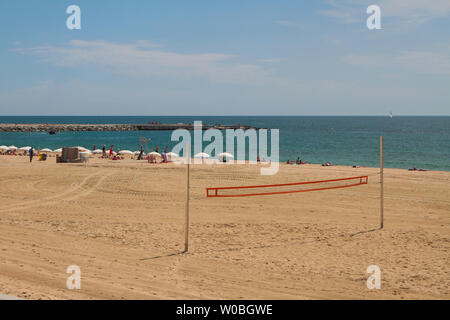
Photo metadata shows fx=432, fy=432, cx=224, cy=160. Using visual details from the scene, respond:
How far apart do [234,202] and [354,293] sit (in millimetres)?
8211

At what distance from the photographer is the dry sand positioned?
7.14m

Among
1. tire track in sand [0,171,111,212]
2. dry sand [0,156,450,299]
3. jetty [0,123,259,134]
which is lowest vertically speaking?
dry sand [0,156,450,299]

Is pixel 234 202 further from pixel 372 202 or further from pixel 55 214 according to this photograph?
pixel 55 214

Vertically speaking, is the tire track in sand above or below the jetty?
below

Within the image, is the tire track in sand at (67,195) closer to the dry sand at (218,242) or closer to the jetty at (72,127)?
the dry sand at (218,242)

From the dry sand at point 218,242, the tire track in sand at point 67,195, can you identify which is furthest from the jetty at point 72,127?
the dry sand at point 218,242

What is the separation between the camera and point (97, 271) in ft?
25.4

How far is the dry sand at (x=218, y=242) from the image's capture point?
281 inches

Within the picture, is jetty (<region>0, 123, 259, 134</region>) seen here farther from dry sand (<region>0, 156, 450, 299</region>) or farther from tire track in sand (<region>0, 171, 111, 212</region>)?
dry sand (<region>0, 156, 450, 299</region>)

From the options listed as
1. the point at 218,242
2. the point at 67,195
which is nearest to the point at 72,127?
the point at 67,195

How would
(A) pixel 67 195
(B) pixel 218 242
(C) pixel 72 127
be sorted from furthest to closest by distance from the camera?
(C) pixel 72 127 → (A) pixel 67 195 → (B) pixel 218 242

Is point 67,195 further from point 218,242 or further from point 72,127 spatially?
point 72,127

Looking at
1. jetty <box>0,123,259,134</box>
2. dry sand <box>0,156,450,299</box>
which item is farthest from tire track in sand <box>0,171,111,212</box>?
jetty <box>0,123,259,134</box>

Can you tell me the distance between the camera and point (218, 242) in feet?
33.2
